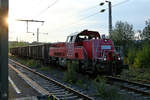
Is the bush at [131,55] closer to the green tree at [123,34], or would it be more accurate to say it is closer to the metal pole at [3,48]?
the green tree at [123,34]

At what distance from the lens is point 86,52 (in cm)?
1241

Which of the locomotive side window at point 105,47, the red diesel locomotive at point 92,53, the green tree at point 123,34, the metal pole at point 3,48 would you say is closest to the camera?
the metal pole at point 3,48

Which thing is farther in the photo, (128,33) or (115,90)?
(128,33)

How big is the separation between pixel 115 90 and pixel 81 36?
23.3 ft

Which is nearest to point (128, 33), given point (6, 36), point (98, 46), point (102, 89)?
point (98, 46)

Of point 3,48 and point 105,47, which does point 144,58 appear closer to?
point 105,47

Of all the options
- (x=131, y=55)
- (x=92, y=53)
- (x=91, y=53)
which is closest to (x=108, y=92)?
(x=92, y=53)

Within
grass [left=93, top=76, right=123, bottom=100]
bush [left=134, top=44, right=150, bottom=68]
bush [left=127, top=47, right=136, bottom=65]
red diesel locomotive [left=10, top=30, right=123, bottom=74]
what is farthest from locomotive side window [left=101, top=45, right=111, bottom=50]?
bush [left=127, top=47, right=136, bottom=65]

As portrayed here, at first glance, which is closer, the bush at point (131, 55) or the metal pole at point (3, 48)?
the metal pole at point (3, 48)

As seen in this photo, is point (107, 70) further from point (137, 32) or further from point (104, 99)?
point (137, 32)

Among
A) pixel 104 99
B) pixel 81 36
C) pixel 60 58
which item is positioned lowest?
pixel 104 99

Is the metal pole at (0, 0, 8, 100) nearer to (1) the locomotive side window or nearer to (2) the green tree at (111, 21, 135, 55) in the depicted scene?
(1) the locomotive side window

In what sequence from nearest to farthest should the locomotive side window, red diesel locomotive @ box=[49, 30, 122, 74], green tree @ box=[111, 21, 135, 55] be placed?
1. red diesel locomotive @ box=[49, 30, 122, 74]
2. the locomotive side window
3. green tree @ box=[111, 21, 135, 55]

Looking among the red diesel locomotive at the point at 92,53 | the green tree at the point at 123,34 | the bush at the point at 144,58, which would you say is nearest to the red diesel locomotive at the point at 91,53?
the red diesel locomotive at the point at 92,53
